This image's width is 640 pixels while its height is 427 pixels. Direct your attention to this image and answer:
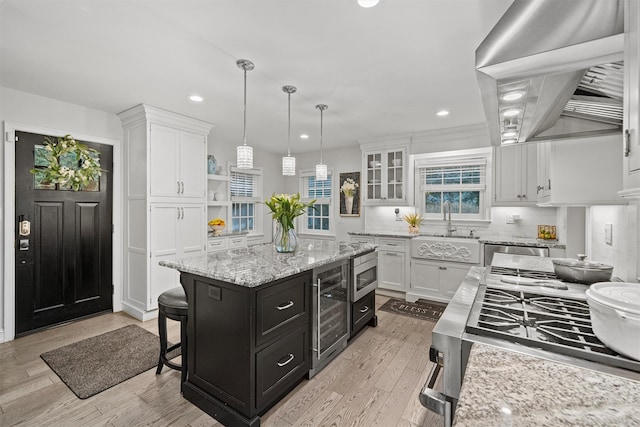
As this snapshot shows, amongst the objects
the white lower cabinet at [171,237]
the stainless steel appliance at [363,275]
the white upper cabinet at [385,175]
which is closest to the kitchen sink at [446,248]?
the white upper cabinet at [385,175]

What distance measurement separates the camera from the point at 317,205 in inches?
251

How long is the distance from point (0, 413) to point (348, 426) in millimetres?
2353

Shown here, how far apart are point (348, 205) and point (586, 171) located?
4.39 meters

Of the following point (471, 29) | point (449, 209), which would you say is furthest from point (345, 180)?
point (471, 29)

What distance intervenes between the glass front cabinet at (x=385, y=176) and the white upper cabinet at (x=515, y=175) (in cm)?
132

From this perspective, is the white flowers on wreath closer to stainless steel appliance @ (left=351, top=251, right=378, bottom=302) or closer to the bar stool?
stainless steel appliance @ (left=351, top=251, right=378, bottom=302)

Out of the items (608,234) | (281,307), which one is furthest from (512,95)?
(281,307)

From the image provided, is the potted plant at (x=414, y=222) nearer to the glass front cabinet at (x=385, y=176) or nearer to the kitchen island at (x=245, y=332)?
the glass front cabinet at (x=385, y=176)

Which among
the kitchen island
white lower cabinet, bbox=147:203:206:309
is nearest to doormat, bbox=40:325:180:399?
white lower cabinet, bbox=147:203:206:309

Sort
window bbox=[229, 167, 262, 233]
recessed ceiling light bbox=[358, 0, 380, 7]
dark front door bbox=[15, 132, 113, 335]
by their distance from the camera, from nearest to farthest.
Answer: recessed ceiling light bbox=[358, 0, 380, 7], dark front door bbox=[15, 132, 113, 335], window bbox=[229, 167, 262, 233]

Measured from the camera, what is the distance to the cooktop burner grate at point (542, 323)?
850mm

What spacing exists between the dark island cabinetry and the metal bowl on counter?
1569 mm

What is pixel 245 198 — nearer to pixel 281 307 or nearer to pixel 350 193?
pixel 350 193

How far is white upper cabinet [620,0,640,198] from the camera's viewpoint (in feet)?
2.26
